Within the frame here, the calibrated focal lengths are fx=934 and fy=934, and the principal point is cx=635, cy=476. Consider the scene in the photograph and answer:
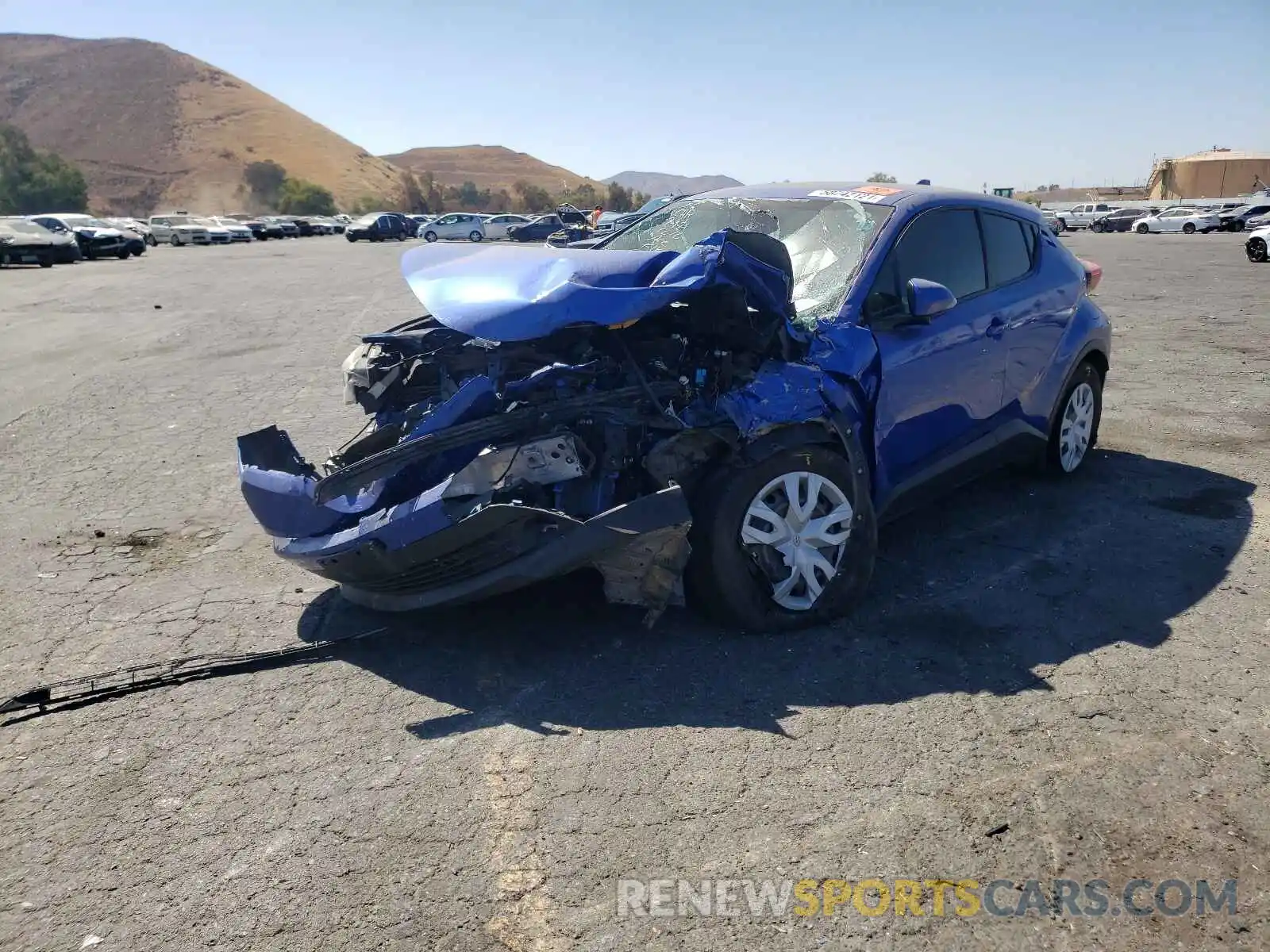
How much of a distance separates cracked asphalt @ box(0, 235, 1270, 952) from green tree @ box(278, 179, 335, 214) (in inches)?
3589

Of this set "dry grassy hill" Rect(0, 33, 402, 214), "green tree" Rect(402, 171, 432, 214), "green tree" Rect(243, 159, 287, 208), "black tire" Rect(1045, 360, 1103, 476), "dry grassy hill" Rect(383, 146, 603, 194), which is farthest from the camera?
"dry grassy hill" Rect(383, 146, 603, 194)

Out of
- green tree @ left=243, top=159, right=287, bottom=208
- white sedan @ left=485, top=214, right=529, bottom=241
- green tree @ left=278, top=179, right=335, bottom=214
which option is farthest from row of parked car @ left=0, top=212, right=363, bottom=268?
green tree @ left=243, top=159, right=287, bottom=208

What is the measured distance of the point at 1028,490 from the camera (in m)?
5.77

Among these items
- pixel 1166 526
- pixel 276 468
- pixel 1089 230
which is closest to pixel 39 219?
pixel 276 468

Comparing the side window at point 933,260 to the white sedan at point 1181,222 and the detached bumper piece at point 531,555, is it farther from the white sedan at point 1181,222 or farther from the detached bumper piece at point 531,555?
the white sedan at point 1181,222

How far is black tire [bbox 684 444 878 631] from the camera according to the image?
365 centimetres

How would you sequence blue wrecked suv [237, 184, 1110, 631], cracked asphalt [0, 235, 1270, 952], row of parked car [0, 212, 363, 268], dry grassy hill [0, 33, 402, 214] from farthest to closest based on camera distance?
1. dry grassy hill [0, 33, 402, 214]
2. row of parked car [0, 212, 363, 268]
3. blue wrecked suv [237, 184, 1110, 631]
4. cracked asphalt [0, 235, 1270, 952]

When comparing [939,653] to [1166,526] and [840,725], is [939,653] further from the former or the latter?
[1166,526]

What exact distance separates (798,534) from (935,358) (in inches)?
50.3

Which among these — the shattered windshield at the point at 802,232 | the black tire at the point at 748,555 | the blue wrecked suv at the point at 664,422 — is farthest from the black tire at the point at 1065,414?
the black tire at the point at 748,555

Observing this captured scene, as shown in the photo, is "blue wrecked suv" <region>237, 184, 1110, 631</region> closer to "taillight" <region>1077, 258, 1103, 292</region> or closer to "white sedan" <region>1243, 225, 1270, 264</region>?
"taillight" <region>1077, 258, 1103, 292</region>

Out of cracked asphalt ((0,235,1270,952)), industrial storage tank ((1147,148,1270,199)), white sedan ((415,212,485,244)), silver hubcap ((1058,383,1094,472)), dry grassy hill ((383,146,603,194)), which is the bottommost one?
cracked asphalt ((0,235,1270,952))

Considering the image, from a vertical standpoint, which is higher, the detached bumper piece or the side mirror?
the side mirror

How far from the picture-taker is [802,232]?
4.71 metres
